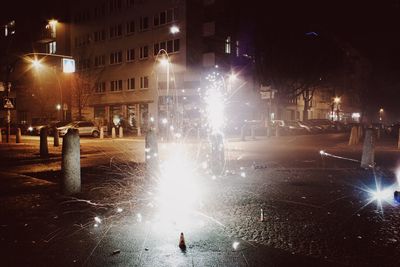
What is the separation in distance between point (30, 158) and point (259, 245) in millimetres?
12147

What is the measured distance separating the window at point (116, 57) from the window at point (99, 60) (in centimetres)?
165

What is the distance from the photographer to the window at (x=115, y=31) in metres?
51.4

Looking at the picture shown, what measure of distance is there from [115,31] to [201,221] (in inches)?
1956

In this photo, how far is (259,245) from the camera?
4.94 metres

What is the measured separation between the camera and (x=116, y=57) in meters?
52.2

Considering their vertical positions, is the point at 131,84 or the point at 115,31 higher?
the point at 115,31

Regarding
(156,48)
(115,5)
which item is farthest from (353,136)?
(115,5)

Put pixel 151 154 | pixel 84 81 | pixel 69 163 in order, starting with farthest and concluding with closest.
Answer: pixel 84 81 → pixel 151 154 → pixel 69 163

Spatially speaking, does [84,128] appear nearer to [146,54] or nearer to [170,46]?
[170,46]

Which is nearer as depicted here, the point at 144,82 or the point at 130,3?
the point at 144,82

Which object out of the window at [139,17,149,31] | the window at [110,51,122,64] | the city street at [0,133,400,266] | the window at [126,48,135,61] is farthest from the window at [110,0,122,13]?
the city street at [0,133,400,266]

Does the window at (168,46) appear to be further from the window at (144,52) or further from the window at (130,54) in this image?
the window at (130,54)

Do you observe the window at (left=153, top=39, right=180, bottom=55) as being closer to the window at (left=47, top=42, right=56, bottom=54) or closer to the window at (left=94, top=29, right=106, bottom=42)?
the window at (left=94, top=29, right=106, bottom=42)

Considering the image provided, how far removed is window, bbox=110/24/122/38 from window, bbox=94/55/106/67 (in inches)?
133
